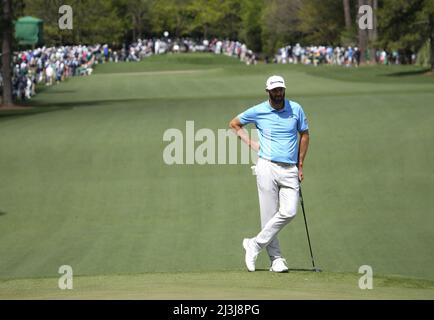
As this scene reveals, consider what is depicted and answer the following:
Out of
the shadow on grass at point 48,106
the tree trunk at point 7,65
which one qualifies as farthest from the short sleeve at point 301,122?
the tree trunk at point 7,65

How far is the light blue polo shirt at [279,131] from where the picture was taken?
508 inches

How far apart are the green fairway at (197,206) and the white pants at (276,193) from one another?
0.64 m

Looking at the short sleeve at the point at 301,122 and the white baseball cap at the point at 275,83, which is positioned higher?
the white baseball cap at the point at 275,83

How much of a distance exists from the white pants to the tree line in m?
23.1

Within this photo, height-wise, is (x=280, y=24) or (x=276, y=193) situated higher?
(x=280, y=24)

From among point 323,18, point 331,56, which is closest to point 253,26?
point 323,18

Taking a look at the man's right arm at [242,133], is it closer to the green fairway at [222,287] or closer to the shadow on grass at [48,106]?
the green fairway at [222,287]

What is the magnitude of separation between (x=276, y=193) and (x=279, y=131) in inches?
29.4

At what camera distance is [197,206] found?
2330 centimetres

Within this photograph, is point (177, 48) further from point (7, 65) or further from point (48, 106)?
point (48, 106)

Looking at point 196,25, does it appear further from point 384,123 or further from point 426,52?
point 384,123

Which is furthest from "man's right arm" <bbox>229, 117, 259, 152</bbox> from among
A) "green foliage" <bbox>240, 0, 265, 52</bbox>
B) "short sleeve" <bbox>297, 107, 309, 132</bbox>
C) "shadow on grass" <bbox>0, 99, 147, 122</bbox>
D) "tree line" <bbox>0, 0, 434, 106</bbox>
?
"green foliage" <bbox>240, 0, 265, 52</bbox>
